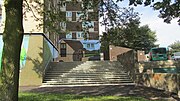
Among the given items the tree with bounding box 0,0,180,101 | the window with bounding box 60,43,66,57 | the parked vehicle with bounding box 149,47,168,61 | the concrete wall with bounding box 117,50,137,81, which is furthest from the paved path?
Result: the window with bounding box 60,43,66,57

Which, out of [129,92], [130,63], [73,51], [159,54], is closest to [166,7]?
[129,92]

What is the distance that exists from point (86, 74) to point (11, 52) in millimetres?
17185

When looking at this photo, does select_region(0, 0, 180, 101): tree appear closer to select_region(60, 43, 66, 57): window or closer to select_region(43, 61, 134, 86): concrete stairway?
select_region(43, 61, 134, 86): concrete stairway

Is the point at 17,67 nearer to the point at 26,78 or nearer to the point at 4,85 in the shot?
the point at 4,85

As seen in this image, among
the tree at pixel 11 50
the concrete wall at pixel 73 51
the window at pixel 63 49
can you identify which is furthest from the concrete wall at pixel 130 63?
the window at pixel 63 49

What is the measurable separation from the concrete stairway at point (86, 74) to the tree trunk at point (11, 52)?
14.8 m

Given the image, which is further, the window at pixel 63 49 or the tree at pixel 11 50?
the window at pixel 63 49

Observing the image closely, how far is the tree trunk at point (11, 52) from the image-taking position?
695 centimetres

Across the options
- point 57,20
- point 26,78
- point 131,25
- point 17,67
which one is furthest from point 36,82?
point 17,67

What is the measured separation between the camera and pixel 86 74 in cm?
2402

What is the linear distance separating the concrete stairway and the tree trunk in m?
14.8

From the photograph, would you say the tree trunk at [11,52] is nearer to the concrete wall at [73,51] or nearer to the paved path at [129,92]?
the paved path at [129,92]

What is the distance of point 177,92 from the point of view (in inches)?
554

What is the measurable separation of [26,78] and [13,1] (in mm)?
15939
